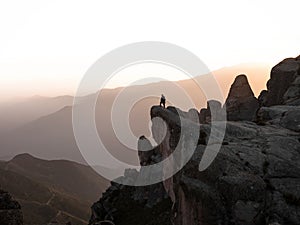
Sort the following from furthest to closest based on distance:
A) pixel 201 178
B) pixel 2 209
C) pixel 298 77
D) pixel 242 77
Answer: pixel 242 77 < pixel 298 77 < pixel 2 209 < pixel 201 178

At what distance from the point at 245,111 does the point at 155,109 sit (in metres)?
52.5

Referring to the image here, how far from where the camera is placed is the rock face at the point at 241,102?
99262mm

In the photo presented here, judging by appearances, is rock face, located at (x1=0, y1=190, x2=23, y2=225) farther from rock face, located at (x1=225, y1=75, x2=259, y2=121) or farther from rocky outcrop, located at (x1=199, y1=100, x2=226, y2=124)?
rocky outcrop, located at (x1=199, y1=100, x2=226, y2=124)

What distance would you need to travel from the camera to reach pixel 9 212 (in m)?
38.8

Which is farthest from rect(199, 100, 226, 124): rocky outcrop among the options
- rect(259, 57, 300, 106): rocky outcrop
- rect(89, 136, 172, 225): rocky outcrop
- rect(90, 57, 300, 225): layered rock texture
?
rect(90, 57, 300, 225): layered rock texture

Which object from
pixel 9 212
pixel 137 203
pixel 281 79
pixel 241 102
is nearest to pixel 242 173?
pixel 9 212

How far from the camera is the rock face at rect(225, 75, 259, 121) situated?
326 feet

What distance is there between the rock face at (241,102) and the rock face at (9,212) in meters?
70.2

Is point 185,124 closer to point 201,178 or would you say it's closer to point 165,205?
point 201,178

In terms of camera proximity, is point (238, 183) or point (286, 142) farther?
point (286, 142)

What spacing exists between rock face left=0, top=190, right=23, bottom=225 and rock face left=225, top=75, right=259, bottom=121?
230 feet

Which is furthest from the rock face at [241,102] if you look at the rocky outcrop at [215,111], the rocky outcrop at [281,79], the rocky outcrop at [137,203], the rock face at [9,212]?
the rock face at [9,212]

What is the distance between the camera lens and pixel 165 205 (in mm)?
86500

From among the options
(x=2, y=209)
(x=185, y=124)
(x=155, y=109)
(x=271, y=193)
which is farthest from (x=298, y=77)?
(x=2, y=209)
